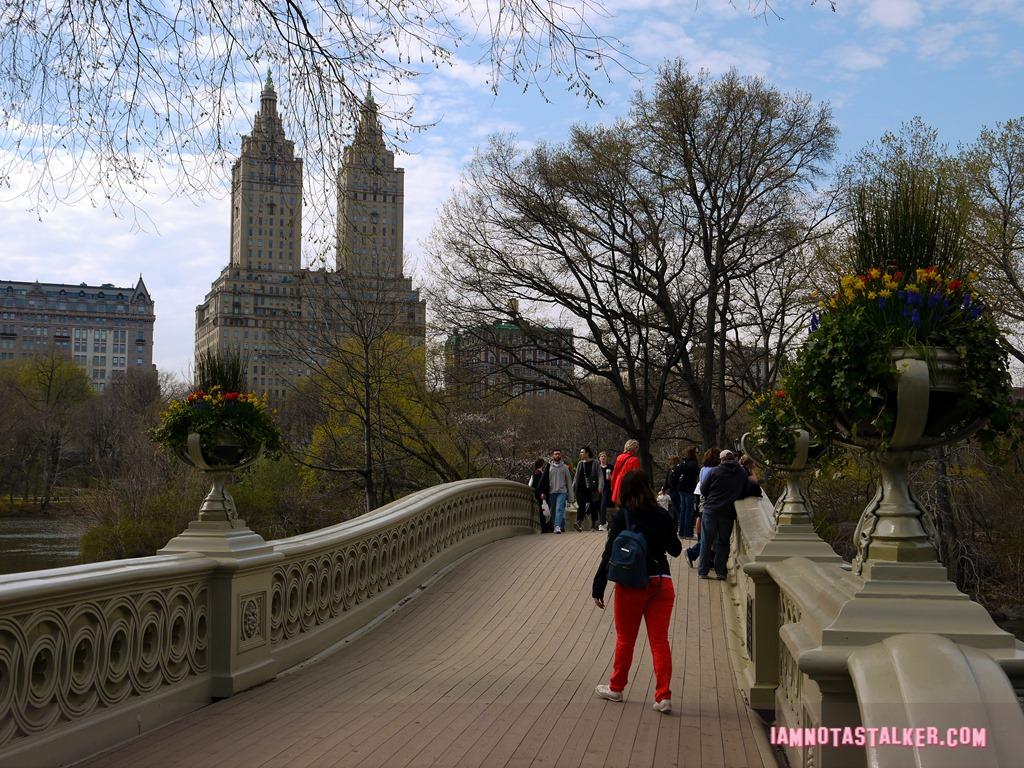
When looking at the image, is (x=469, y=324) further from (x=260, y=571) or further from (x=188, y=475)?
(x=260, y=571)

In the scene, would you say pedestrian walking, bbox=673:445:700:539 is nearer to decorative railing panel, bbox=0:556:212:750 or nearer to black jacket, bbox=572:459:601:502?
black jacket, bbox=572:459:601:502

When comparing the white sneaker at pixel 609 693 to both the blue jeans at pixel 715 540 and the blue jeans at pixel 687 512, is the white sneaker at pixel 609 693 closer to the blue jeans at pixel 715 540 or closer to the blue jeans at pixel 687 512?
the blue jeans at pixel 715 540

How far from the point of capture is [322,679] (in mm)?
8656

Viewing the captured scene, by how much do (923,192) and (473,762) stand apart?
401 centimetres

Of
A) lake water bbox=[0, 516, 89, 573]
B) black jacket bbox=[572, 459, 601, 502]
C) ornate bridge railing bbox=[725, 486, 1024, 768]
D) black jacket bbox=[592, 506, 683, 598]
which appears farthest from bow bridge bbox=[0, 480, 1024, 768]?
lake water bbox=[0, 516, 89, 573]

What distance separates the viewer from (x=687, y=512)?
18.3 metres

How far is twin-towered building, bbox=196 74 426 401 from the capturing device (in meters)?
7.68

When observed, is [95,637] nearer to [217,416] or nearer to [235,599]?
[235,599]

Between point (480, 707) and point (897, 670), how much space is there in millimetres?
4503

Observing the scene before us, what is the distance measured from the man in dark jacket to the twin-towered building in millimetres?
5211

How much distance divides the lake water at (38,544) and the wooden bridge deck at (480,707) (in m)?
21.0

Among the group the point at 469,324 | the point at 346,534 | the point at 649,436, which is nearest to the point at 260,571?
the point at 346,534

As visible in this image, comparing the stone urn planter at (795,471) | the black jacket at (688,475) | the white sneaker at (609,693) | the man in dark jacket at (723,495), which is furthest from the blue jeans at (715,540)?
the white sneaker at (609,693)

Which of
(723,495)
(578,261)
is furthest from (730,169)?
(723,495)
